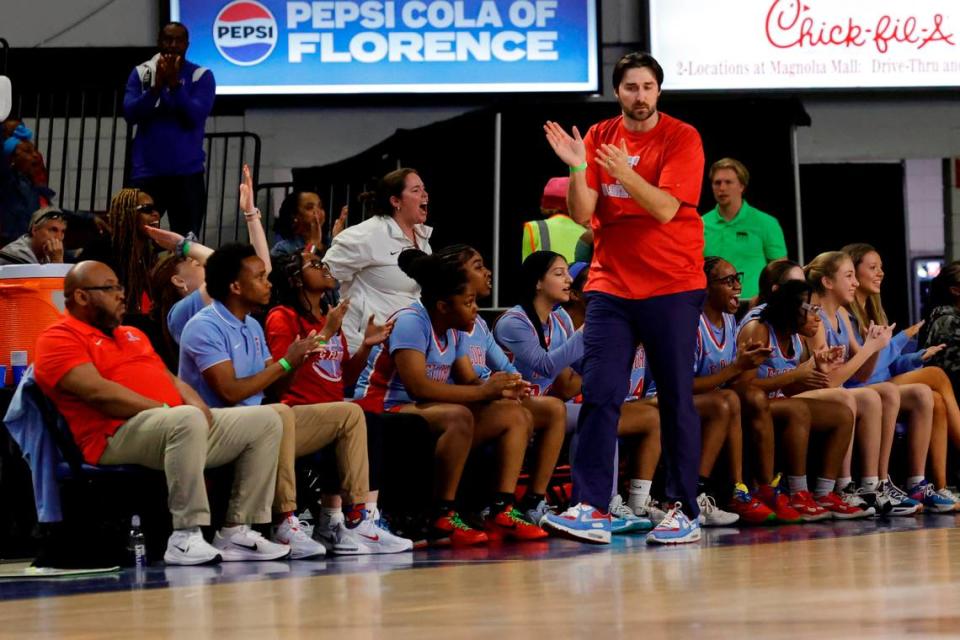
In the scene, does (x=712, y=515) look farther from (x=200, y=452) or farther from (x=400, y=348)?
(x=200, y=452)

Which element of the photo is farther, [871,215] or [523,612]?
[871,215]

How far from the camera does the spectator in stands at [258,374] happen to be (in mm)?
5125

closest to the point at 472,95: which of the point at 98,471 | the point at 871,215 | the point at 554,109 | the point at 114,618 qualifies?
the point at 554,109

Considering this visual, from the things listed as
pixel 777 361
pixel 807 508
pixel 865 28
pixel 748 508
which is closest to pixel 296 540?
pixel 748 508

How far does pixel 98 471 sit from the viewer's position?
4.82 metres

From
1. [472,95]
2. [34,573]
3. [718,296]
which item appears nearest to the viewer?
[34,573]

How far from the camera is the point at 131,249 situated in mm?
6484

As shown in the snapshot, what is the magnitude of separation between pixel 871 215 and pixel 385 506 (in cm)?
678

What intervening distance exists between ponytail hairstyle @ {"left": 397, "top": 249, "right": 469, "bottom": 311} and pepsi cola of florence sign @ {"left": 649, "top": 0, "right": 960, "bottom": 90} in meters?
5.38

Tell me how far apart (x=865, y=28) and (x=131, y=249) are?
630 cm

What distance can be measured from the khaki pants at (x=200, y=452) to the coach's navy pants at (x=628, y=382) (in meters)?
1.03

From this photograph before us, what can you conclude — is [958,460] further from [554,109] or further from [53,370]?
[53,370]

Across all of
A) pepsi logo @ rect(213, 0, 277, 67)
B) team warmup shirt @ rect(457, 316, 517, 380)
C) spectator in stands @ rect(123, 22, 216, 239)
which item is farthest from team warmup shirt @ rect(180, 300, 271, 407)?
pepsi logo @ rect(213, 0, 277, 67)

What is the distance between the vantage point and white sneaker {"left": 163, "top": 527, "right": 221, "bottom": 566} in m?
4.70
